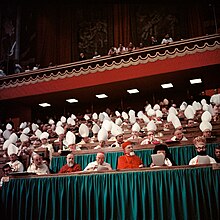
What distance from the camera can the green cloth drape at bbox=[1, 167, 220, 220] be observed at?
14.0 feet

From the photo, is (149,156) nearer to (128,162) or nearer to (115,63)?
(128,162)

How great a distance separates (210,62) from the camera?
34.3 ft

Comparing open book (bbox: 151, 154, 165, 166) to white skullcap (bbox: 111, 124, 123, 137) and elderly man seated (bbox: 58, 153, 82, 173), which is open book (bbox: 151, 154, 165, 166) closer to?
elderly man seated (bbox: 58, 153, 82, 173)

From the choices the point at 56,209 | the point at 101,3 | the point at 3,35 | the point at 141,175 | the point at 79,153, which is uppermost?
the point at 101,3

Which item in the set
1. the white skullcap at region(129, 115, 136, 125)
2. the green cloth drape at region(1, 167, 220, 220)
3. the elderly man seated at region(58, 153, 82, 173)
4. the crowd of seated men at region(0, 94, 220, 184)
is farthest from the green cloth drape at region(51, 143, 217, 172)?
the white skullcap at region(129, 115, 136, 125)

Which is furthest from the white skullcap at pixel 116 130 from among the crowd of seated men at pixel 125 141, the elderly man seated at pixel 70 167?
the elderly man seated at pixel 70 167

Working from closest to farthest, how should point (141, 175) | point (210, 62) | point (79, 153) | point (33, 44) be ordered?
point (141, 175) < point (79, 153) < point (210, 62) < point (33, 44)

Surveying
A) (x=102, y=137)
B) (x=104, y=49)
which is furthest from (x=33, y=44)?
(x=102, y=137)

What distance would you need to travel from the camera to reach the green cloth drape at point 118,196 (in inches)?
168

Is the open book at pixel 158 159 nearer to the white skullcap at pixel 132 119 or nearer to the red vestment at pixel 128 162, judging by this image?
the red vestment at pixel 128 162

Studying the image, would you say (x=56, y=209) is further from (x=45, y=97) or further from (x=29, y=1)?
(x=29, y=1)

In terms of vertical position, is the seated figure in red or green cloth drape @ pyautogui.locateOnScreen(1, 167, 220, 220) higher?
the seated figure in red

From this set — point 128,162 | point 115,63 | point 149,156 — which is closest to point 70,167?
point 128,162

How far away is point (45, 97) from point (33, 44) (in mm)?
5309
